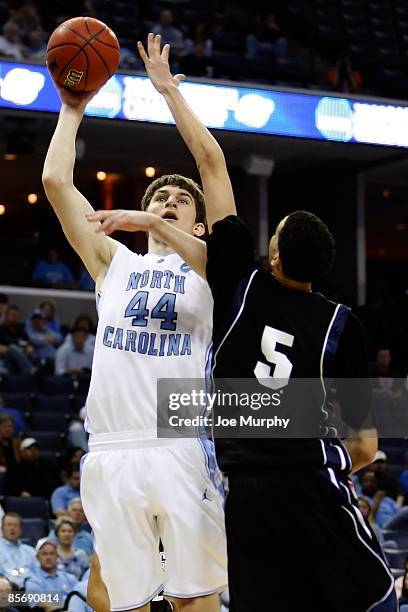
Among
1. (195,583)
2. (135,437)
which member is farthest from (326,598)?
(135,437)

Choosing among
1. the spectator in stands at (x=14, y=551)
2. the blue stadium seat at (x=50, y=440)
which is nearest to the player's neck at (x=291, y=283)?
the spectator in stands at (x=14, y=551)

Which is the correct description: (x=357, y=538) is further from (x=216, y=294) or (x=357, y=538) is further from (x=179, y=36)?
(x=179, y=36)

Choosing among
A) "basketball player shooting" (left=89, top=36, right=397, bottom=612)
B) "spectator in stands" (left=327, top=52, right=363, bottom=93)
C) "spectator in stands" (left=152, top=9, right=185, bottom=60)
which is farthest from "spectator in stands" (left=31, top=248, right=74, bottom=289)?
"basketball player shooting" (left=89, top=36, right=397, bottom=612)

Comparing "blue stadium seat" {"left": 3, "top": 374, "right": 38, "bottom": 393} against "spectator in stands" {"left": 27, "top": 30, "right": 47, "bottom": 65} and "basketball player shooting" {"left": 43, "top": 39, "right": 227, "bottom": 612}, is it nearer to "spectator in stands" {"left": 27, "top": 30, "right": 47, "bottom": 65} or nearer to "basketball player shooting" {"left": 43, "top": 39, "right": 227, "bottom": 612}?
"spectator in stands" {"left": 27, "top": 30, "right": 47, "bottom": 65}

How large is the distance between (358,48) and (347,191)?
244cm

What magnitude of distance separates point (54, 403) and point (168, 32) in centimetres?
695

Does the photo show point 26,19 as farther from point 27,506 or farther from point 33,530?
point 33,530

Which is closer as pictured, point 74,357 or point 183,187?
point 183,187

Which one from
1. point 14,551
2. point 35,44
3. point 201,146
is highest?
point 35,44

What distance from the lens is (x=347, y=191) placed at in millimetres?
20094

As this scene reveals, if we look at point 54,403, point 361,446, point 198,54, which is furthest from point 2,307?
point 361,446

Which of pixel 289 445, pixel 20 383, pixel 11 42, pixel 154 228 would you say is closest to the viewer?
pixel 289 445

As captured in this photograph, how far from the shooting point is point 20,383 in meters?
13.8

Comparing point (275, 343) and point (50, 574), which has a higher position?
point (275, 343)
